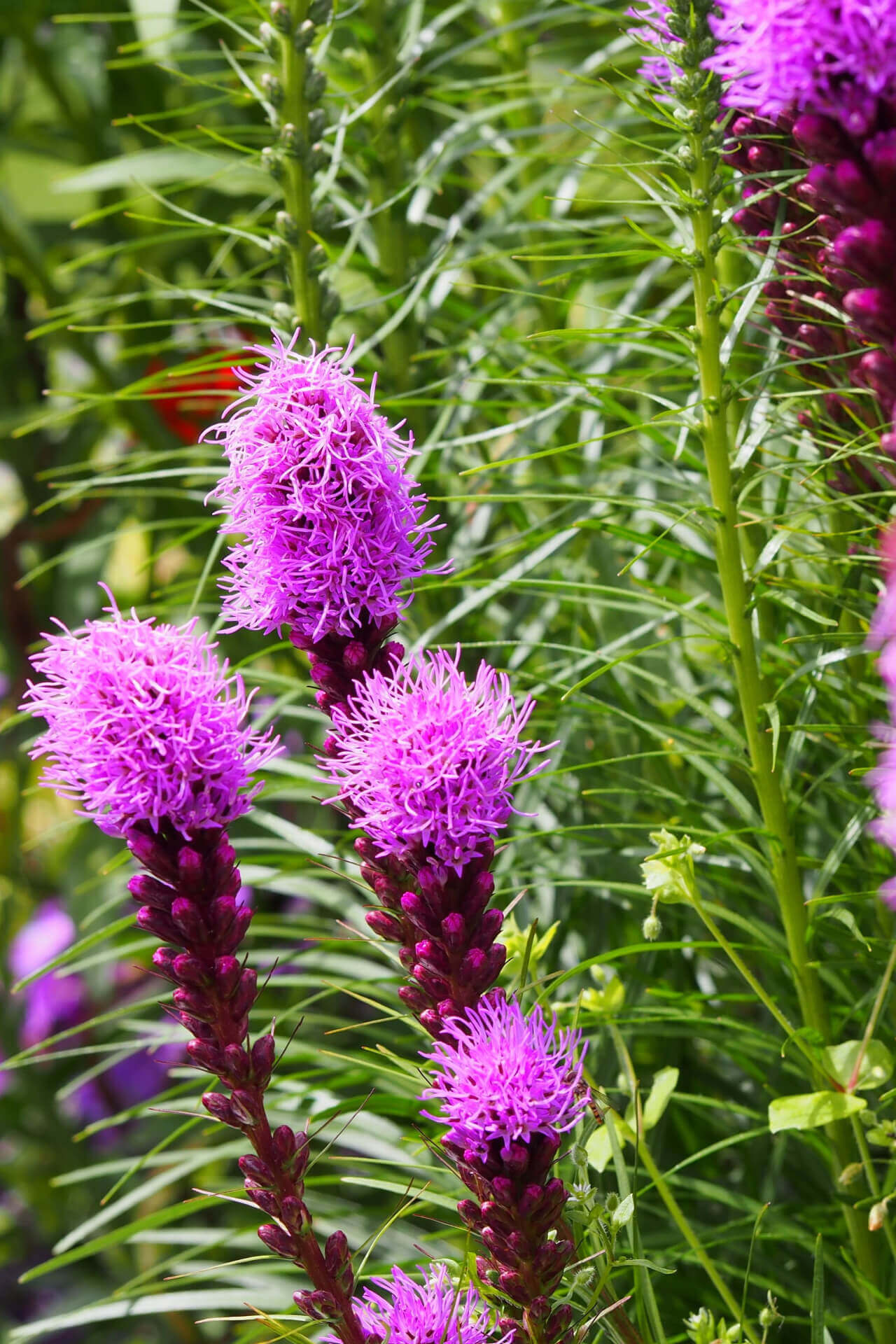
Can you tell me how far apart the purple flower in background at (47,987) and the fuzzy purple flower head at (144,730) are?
4.29 ft

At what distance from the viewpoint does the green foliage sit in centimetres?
56

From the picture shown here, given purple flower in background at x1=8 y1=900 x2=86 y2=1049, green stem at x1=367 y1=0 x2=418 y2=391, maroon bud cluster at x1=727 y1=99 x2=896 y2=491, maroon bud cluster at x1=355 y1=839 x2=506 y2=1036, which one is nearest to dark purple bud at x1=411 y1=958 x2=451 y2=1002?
maroon bud cluster at x1=355 y1=839 x2=506 y2=1036

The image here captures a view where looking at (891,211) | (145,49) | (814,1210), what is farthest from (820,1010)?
(145,49)

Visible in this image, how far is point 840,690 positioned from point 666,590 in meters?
0.11

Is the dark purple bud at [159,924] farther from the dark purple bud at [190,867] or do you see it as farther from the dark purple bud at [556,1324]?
the dark purple bud at [556,1324]

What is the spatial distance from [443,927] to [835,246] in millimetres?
242

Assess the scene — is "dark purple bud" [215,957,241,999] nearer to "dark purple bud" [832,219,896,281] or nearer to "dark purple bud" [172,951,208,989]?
"dark purple bud" [172,951,208,989]

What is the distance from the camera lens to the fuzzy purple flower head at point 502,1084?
41 centimetres

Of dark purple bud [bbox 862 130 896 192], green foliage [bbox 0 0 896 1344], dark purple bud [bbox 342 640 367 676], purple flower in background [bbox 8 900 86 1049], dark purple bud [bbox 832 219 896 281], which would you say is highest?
dark purple bud [bbox 862 130 896 192]

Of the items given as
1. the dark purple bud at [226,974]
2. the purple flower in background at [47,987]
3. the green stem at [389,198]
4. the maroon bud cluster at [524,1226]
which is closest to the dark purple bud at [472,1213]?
the maroon bud cluster at [524,1226]

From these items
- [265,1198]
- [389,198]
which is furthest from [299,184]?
[265,1198]

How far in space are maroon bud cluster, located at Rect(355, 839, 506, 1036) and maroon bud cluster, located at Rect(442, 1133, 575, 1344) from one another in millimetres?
48

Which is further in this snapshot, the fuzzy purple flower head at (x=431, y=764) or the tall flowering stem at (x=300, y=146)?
the tall flowering stem at (x=300, y=146)

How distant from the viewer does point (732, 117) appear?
22.5 inches
